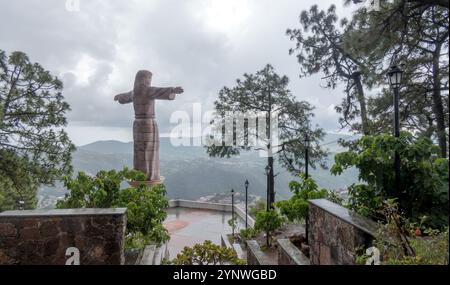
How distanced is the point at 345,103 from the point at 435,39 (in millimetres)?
3598

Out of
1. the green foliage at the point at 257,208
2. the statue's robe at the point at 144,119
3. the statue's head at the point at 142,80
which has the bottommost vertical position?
the green foliage at the point at 257,208

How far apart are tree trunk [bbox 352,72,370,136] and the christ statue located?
5.17 m

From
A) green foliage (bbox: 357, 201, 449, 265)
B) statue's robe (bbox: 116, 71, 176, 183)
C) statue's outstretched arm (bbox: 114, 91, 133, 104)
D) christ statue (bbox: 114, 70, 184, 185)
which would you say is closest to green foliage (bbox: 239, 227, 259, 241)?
christ statue (bbox: 114, 70, 184, 185)

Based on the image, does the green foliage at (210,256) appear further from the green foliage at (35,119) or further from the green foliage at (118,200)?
the green foliage at (35,119)

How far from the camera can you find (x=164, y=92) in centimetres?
790

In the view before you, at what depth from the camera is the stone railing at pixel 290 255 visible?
356 centimetres

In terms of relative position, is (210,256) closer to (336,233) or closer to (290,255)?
(290,255)

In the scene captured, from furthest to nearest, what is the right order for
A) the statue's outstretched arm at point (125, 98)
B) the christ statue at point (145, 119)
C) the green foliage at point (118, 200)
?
the statue's outstretched arm at point (125, 98) < the christ statue at point (145, 119) < the green foliage at point (118, 200)

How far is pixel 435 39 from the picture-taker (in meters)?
5.33

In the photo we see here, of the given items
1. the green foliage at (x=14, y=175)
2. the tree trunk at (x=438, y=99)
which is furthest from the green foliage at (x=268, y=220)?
the green foliage at (x=14, y=175)

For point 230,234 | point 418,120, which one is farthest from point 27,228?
point 418,120

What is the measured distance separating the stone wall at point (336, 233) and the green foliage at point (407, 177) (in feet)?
0.97

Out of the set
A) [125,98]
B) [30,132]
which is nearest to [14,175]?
[30,132]

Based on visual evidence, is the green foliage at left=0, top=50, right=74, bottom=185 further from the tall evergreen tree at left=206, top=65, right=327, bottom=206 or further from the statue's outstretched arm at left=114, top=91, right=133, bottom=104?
the tall evergreen tree at left=206, top=65, right=327, bottom=206
